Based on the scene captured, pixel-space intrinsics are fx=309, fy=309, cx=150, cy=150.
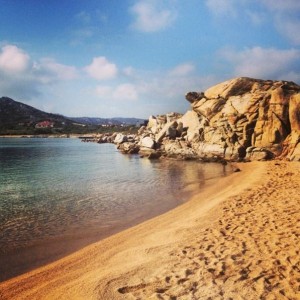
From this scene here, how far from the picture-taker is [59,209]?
17.6m

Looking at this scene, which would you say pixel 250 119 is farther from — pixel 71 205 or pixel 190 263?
pixel 190 263

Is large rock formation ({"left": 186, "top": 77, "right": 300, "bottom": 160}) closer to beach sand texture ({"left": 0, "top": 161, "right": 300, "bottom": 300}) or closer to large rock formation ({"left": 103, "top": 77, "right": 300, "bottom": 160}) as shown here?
large rock formation ({"left": 103, "top": 77, "right": 300, "bottom": 160})

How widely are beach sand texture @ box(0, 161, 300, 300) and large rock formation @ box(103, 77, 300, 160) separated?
22.7 meters

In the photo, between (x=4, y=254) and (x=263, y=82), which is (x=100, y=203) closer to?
(x=4, y=254)

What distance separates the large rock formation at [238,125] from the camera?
35.5 meters

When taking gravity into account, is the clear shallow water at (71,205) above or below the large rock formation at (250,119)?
below

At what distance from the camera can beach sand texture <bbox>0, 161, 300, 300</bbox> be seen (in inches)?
292

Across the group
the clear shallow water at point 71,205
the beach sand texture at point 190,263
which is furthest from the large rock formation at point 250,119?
the beach sand texture at point 190,263

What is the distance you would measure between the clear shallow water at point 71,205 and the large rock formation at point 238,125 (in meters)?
8.34

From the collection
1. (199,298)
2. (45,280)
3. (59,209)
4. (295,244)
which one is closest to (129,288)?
(199,298)

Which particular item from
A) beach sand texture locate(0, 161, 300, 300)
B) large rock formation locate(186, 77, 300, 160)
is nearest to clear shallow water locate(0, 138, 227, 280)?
beach sand texture locate(0, 161, 300, 300)

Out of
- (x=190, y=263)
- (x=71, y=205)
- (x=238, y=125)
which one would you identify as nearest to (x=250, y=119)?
(x=238, y=125)

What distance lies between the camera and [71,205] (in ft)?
60.9

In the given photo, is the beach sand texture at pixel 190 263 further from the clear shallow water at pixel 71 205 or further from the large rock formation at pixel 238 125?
the large rock formation at pixel 238 125
